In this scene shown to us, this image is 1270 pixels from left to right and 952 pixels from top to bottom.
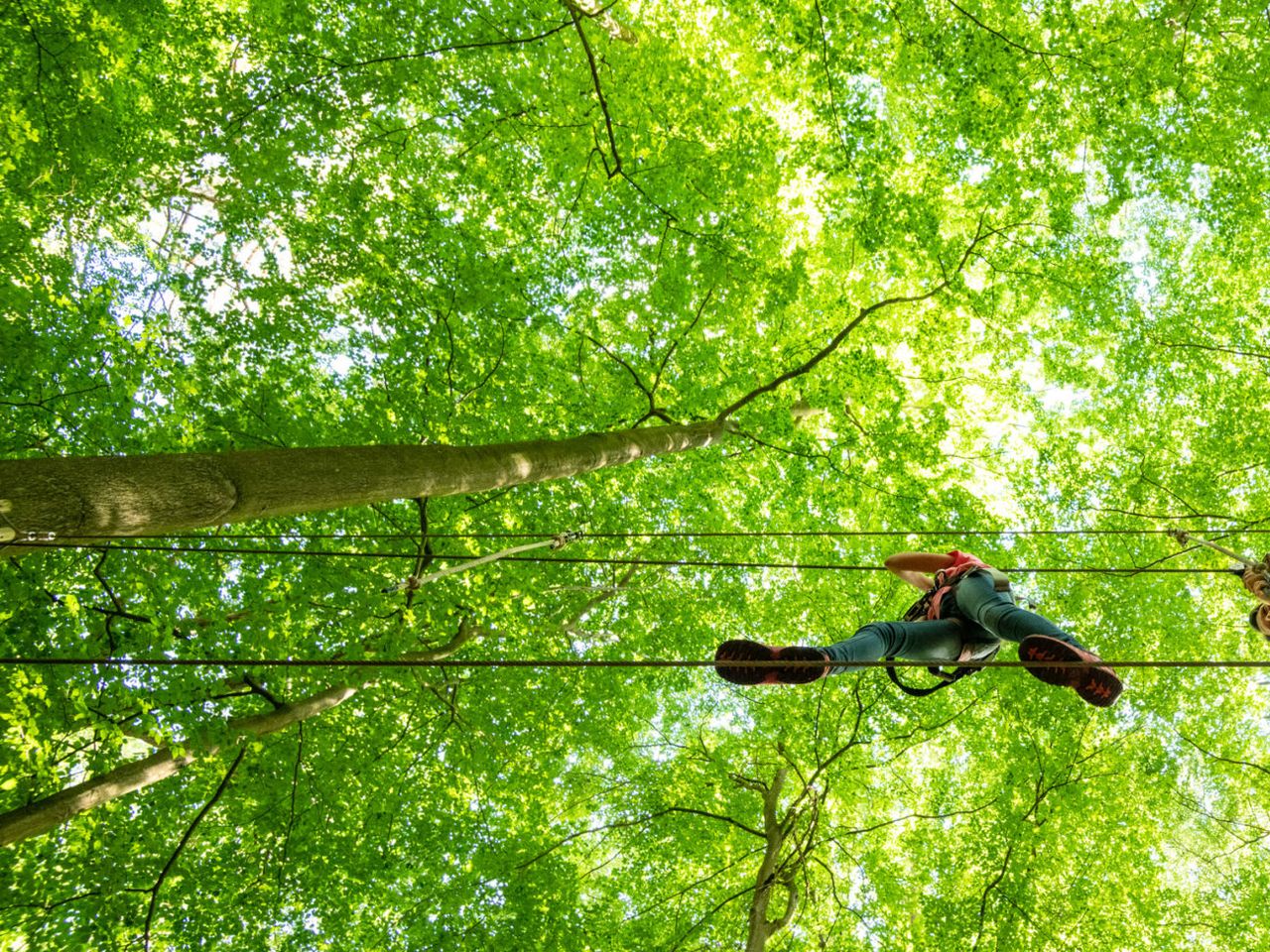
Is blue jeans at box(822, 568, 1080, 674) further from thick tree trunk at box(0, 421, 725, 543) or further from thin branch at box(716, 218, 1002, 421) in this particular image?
thin branch at box(716, 218, 1002, 421)

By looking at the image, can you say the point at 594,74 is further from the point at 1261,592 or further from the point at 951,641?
the point at 1261,592

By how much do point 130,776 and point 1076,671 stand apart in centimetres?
720

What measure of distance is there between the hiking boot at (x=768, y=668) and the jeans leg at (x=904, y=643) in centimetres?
27

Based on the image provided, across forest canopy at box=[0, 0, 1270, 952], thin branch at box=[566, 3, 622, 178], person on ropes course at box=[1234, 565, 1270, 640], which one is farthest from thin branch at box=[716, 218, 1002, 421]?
person on ropes course at box=[1234, 565, 1270, 640]

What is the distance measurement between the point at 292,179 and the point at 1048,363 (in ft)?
35.8

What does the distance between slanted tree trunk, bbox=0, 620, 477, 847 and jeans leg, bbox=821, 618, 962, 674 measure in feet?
12.4

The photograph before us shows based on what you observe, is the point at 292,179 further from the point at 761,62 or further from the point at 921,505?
the point at 921,505

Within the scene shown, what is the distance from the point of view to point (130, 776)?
566 cm

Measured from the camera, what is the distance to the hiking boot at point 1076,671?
110 inches

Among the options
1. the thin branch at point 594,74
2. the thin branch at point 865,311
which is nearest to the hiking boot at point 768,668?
the thin branch at point 594,74

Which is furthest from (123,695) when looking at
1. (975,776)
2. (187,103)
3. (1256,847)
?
(1256,847)

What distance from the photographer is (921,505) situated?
9.16 meters

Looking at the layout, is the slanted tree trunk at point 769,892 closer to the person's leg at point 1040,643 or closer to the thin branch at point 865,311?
the person's leg at point 1040,643

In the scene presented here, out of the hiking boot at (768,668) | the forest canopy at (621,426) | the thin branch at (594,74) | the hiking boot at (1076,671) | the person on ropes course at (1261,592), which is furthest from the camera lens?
the forest canopy at (621,426)
